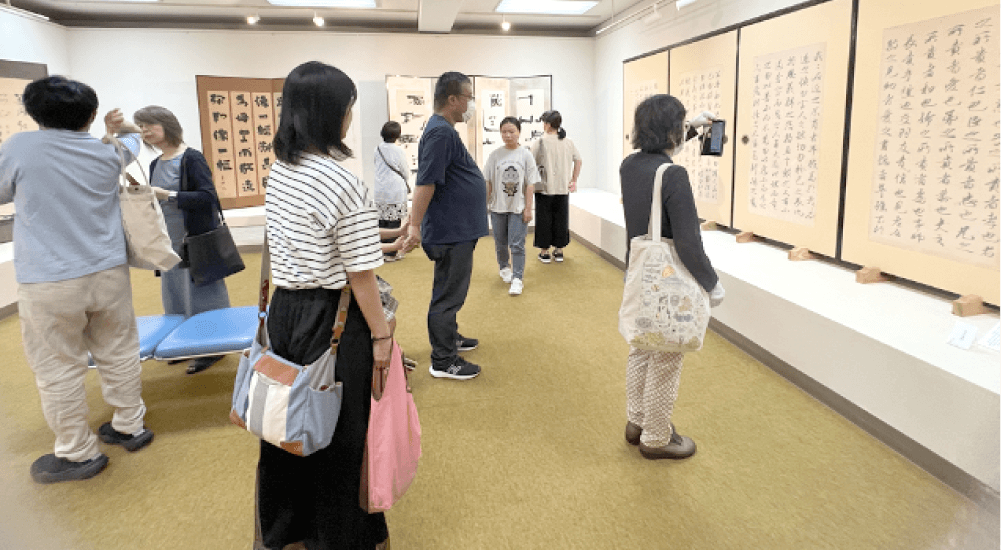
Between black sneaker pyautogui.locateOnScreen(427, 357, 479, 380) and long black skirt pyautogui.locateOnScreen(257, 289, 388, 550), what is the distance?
4.63 feet

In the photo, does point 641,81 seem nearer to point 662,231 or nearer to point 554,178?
point 554,178

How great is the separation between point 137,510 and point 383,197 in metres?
4.07

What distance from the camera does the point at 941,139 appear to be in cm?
275

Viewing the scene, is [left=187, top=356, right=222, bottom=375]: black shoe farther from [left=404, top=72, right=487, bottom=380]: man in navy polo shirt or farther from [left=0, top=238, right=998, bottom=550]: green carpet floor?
[left=404, top=72, right=487, bottom=380]: man in navy polo shirt

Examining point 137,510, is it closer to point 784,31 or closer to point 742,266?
point 742,266

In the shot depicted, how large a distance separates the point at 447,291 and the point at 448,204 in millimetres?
448

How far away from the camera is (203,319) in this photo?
295 cm

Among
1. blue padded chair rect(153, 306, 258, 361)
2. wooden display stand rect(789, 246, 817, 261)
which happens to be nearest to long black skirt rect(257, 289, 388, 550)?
blue padded chair rect(153, 306, 258, 361)

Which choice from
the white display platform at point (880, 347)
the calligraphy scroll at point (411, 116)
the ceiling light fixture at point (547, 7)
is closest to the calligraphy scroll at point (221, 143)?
the calligraphy scroll at point (411, 116)

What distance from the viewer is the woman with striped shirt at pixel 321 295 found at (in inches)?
57.4

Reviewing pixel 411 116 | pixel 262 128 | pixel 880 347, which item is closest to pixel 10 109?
pixel 262 128

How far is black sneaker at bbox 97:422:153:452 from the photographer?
2525 mm

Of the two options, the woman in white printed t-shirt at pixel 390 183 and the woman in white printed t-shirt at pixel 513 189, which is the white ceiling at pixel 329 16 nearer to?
the woman in white printed t-shirt at pixel 390 183

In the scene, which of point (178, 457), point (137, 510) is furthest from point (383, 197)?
point (137, 510)
